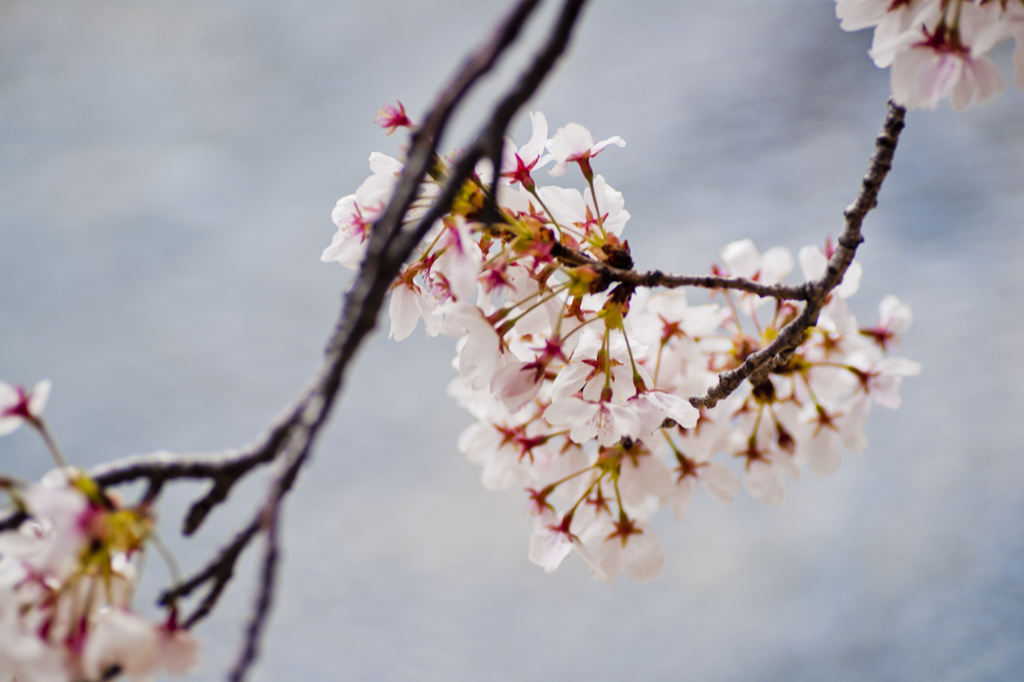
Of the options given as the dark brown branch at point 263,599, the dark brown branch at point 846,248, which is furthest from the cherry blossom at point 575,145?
the dark brown branch at point 263,599

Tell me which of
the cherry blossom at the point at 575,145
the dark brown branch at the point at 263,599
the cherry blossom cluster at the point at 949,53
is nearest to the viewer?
the dark brown branch at the point at 263,599

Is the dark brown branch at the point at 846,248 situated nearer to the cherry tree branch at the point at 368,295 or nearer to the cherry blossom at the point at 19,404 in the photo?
the cherry tree branch at the point at 368,295

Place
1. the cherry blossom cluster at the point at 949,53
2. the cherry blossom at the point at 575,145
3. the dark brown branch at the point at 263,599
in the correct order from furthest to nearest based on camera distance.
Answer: the cherry blossom at the point at 575,145
the cherry blossom cluster at the point at 949,53
the dark brown branch at the point at 263,599

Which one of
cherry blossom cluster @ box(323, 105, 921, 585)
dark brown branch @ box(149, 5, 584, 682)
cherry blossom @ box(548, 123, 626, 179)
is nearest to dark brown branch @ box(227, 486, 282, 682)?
dark brown branch @ box(149, 5, 584, 682)

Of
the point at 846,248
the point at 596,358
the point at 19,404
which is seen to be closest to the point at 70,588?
the point at 19,404

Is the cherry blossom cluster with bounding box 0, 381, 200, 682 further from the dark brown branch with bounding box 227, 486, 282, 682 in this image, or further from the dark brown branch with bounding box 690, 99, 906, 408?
the dark brown branch with bounding box 690, 99, 906, 408

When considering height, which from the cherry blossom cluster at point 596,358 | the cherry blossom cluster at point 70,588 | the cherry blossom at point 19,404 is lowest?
the cherry blossom cluster at point 70,588
